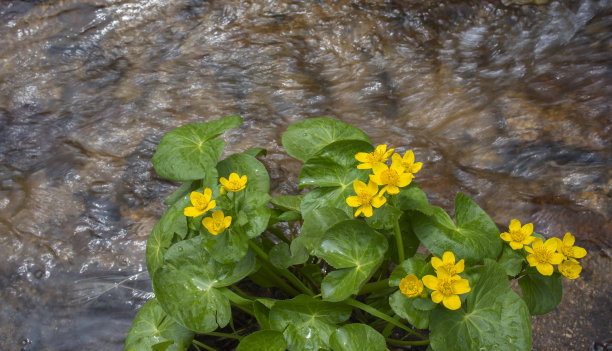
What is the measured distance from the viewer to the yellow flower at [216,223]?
5.32 feet

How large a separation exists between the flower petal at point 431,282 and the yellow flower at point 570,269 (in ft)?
1.36

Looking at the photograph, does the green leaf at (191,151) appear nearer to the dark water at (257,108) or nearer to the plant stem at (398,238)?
the dark water at (257,108)

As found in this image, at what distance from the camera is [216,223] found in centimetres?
163

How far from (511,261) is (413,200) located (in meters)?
0.34

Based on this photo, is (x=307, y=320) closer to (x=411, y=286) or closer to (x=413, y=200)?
(x=411, y=286)

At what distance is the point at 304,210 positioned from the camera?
1.86 m

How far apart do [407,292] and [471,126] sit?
4.70ft

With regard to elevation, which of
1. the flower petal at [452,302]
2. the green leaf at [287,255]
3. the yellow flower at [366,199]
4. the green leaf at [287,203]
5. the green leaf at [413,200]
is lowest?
the green leaf at [287,255]

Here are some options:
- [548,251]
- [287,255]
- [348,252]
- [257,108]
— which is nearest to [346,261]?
[348,252]

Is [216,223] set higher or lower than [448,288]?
higher

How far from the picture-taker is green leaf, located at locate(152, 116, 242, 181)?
2062mm

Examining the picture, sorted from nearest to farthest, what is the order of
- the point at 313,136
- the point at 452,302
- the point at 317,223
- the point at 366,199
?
the point at 452,302 → the point at 366,199 → the point at 317,223 → the point at 313,136

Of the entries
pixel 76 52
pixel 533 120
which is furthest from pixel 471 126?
pixel 76 52

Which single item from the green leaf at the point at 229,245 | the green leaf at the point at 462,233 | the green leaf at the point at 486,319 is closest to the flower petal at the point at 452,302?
the green leaf at the point at 486,319
